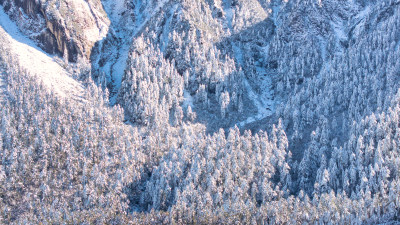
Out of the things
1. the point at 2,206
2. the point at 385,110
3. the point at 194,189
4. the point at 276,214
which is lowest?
the point at 2,206

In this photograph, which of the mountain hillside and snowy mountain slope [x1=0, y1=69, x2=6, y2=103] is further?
snowy mountain slope [x1=0, y1=69, x2=6, y2=103]

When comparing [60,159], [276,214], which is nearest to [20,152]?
[60,159]

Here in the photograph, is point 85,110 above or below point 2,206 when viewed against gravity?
above

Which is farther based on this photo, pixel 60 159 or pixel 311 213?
pixel 60 159

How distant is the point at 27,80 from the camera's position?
7451 inches

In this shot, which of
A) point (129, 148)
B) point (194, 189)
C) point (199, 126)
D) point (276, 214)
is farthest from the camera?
point (199, 126)

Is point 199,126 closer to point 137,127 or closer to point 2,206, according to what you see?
point 137,127

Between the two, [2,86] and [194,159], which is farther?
[2,86]

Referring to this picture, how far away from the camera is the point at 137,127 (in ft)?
628

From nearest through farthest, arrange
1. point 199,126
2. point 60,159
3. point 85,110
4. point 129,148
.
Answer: point 60,159 → point 129,148 → point 85,110 → point 199,126

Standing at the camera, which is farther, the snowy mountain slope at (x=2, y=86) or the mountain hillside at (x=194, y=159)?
the snowy mountain slope at (x=2, y=86)

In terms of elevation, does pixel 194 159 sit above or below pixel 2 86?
A: below

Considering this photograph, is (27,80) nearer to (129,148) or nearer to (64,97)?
(64,97)

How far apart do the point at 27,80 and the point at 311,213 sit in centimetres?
13771
